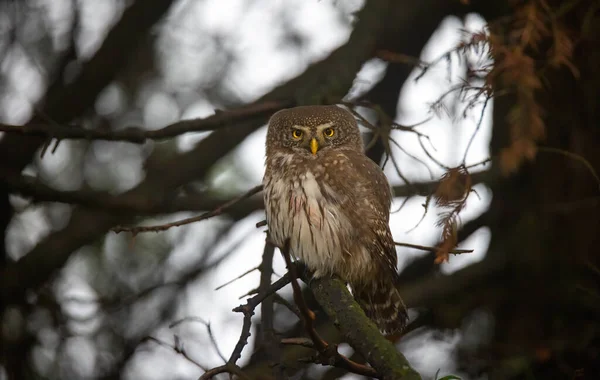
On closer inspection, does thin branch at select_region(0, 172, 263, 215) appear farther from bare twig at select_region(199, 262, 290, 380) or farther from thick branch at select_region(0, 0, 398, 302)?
bare twig at select_region(199, 262, 290, 380)

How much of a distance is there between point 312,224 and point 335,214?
5.0 inches

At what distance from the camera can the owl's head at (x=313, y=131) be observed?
158 inches

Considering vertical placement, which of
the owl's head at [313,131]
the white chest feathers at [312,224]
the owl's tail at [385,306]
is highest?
the owl's head at [313,131]

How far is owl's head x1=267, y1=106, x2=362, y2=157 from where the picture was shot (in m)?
4.02

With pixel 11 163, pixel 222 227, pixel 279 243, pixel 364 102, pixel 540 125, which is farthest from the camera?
pixel 222 227

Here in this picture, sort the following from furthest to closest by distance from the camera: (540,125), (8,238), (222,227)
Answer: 1. (222,227)
2. (8,238)
3. (540,125)

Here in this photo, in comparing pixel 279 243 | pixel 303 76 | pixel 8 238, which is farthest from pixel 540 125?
pixel 8 238

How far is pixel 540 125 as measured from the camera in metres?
2.87

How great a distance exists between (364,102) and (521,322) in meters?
2.11

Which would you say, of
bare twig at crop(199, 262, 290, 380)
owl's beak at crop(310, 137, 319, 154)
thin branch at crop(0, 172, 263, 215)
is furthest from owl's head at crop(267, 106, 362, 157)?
bare twig at crop(199, 262, 290, 380)

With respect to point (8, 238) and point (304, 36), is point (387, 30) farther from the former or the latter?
point (8, 238)

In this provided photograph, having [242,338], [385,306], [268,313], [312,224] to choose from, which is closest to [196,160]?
[312,224]

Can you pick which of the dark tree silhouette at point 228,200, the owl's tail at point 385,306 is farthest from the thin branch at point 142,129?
the owl's tail at point 385,306

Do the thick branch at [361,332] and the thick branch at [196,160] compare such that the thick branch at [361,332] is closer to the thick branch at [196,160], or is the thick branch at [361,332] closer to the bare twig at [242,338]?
the bare twig at [242,338]
